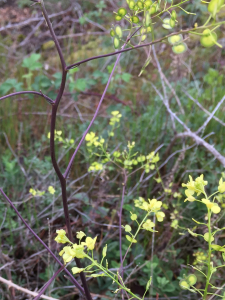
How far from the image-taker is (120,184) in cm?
133

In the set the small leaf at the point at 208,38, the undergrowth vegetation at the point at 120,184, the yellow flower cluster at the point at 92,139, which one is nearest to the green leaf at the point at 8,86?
the undergrowth vegetation at the point at 120,184

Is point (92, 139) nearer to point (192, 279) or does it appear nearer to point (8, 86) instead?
point (192, 279)

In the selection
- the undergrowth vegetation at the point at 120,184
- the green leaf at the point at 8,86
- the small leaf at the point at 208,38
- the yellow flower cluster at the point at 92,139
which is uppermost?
the small leaf at the point at 208,38

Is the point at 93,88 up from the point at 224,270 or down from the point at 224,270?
up

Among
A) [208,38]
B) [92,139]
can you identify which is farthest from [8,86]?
[208,38]

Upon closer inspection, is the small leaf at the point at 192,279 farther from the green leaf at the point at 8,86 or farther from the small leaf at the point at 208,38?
the green leaf at the point at 8,86

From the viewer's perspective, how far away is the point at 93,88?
221cm

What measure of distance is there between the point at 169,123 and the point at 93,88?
2.88 feet

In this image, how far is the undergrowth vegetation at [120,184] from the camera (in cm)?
56

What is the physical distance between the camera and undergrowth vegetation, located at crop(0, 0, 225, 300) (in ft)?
1.83

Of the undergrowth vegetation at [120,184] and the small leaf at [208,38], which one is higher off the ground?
the small leaf at [208,38]

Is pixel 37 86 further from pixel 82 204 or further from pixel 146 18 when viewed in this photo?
pixel 146 18

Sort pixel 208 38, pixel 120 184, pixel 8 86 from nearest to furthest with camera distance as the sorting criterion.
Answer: pixel 208 38, pixel 120 184, pixel 8 86

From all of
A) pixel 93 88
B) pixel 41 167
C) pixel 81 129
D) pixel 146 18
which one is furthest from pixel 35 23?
pixel 146 18
